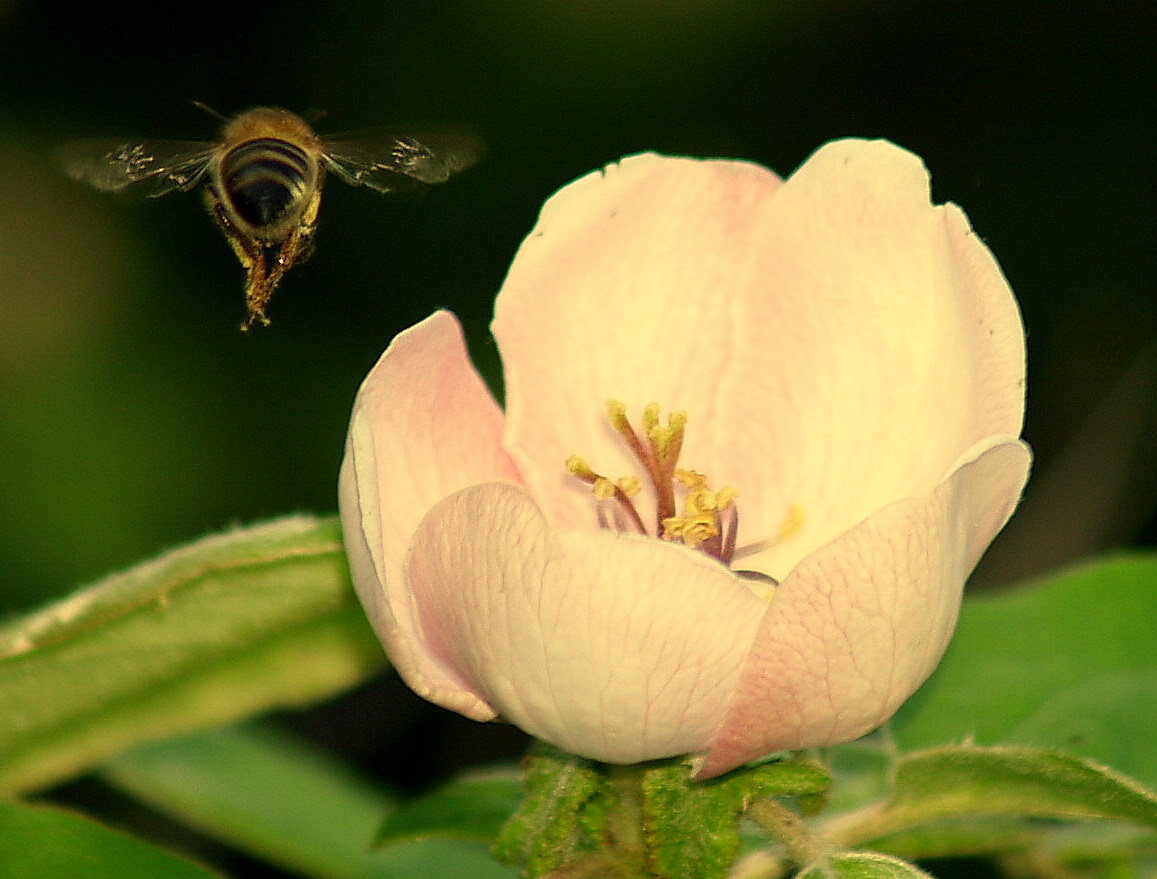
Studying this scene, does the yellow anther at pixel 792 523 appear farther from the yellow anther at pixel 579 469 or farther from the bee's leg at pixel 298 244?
the bee's leg at pixel 298 244

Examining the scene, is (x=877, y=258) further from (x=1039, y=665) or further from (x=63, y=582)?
(x=63, y=582)

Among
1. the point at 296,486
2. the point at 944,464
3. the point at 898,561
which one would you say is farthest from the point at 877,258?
the point at 296,486

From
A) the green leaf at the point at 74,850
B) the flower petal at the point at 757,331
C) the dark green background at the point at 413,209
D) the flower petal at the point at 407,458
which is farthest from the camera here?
the dark green background at the point at 413,209

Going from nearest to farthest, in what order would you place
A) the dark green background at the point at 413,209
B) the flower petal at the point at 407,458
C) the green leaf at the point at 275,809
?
the flower petal at the point at 407,458 → the green leaf at the point at 275,809 → the dark green background at the point at 413,209

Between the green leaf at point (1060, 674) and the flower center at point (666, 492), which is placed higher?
the flower center at point (666, 492)

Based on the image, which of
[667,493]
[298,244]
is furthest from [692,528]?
[298,244]

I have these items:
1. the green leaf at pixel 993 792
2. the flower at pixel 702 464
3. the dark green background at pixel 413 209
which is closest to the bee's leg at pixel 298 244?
the flower at pixel 702 464

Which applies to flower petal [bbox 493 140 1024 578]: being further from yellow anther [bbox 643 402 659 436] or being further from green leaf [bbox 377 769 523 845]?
green leaf [bbox 377 769 523 845]
